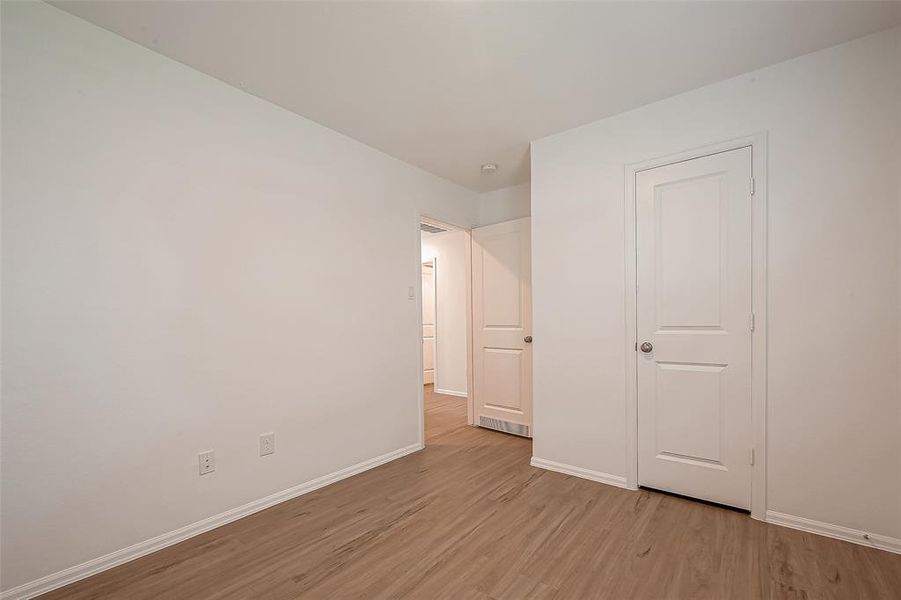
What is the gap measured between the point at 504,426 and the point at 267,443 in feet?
7.61

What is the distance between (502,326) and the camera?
4.02 meters

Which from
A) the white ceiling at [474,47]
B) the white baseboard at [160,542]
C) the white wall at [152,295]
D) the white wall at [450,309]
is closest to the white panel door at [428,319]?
the white wall at [450,309]

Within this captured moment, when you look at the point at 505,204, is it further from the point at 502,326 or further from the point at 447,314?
the point at 447,314

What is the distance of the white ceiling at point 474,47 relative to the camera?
1.76 meters

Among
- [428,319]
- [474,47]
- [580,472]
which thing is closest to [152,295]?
[474,47]

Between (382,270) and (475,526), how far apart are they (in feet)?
6.47

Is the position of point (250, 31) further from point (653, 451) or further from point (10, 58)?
point (653, 451)

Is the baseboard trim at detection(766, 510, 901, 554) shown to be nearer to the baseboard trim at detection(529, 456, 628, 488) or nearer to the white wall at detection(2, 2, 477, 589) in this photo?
the baseboard trim at detection(529, 456, 628, 488)

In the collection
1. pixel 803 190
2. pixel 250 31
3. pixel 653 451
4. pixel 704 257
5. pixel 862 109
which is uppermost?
pixel 250 31

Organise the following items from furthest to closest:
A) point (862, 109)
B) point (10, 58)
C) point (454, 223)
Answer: point (454, 223) → point (862, 109) → point (10, 58)

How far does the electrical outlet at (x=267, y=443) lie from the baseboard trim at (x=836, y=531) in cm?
293

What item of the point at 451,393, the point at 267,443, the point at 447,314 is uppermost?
the point at 447,314

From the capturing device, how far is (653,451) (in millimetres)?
2559

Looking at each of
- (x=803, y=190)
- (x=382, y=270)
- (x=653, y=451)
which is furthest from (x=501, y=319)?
(x=803, y=190)
